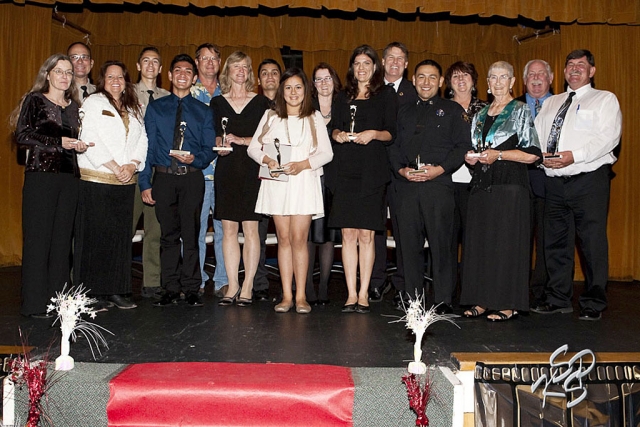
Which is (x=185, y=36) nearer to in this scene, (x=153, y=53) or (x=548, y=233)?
(x=153, y=53)

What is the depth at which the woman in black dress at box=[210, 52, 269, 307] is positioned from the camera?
4.62 metres

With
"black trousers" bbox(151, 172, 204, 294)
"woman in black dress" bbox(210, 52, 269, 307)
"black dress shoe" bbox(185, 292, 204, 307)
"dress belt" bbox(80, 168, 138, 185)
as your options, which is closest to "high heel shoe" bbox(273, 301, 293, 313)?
"woman in black dress" bbox(210, 52, 269, 307)

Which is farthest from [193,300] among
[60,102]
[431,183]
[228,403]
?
[228,403]

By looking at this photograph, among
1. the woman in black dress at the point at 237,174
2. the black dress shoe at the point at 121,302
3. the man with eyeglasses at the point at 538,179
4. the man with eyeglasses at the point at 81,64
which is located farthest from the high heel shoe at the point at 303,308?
the man with eyeglasses at the point at 81,64

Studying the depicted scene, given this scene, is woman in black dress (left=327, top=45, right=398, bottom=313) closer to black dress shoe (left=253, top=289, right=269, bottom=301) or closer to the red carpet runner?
black dress shoe (left=253, top=289, right=269, bottom=301)

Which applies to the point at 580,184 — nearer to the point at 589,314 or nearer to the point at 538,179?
the point at 538,179

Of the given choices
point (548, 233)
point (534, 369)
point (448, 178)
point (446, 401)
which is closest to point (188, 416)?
point (446, 401)

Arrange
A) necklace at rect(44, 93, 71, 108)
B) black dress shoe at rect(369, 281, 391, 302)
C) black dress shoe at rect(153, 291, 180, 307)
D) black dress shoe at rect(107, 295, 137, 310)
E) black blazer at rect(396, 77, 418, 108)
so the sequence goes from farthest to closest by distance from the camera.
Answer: black dress shoe at rect(369, 281, 391, 302) → black blazer at rect(396, 77, 418, 108) → black dress shoe at rect(153, 291, 180, 307) → black dress shoe at rect(107, 295, 137, 310) → necklace at rect(44, 93, 71, 108)

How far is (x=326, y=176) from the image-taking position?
464 cm

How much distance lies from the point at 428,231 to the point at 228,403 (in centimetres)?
208

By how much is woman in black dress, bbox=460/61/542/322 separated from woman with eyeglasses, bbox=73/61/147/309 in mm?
2236

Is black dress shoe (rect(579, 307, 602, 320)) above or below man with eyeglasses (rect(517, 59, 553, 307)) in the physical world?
below

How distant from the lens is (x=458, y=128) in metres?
4.40

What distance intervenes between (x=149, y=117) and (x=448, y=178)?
209 centimetres
